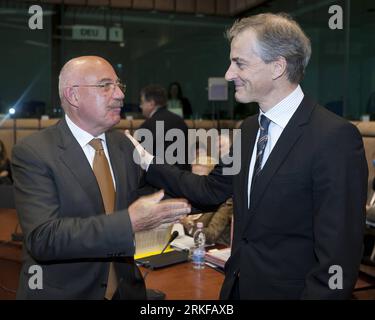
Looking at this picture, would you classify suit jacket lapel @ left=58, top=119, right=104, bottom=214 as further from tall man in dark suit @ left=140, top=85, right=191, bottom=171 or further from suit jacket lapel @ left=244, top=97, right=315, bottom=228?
tall man in dark suit @ left=140, top=85, right=191, bottom=171

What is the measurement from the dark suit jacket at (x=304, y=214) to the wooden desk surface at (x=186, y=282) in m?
0.25

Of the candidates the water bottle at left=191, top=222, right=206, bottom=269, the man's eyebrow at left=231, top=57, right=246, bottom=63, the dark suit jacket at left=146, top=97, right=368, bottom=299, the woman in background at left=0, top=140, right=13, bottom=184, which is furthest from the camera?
the woman in background at left=0, top=140, right=13, bottom=184

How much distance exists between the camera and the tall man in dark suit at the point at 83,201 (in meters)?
1.52

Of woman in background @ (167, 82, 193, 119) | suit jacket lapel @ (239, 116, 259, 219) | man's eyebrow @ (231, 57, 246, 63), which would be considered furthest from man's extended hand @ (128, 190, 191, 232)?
woman in background @ (167, 82, 193, 119)

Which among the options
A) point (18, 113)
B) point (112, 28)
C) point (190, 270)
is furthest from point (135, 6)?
point (190, 270)

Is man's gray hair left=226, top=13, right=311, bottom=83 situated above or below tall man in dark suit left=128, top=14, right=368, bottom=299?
above

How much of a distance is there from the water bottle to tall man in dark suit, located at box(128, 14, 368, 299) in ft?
1.86

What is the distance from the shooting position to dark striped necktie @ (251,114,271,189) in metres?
1.60

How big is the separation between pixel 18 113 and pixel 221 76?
3466 millimetres

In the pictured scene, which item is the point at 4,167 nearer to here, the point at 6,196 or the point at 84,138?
the point at 6,196

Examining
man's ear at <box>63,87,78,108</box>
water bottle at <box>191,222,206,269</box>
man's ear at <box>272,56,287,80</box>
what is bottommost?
water bottle at <box>191,222,206,269</box>

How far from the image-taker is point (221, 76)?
7859 millimetres

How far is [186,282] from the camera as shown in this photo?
2.04 meters

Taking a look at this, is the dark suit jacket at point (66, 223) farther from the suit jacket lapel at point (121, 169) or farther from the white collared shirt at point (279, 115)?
the white collared shirt at point (279, 115)
